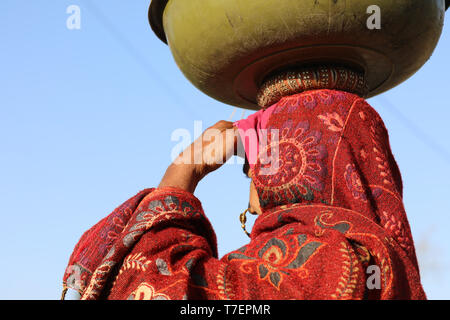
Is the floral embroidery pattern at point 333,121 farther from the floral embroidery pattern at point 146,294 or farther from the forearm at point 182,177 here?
the floral embroidery pattern at point 146,294

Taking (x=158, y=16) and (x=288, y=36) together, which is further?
(x=158, y=16)

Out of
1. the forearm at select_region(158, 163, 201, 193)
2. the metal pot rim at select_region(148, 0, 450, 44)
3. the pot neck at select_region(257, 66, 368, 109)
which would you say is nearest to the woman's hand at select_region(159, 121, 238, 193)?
the forearm at select_region(158, 163, 201, 193)

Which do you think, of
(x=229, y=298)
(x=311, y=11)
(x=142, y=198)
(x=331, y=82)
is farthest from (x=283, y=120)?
(x=229, y=298)

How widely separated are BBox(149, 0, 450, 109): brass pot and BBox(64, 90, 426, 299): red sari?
211 mm

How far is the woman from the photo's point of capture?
2.09 m

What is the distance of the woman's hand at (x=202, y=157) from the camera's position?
2.57m

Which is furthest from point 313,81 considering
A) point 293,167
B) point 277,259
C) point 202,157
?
point 277,259

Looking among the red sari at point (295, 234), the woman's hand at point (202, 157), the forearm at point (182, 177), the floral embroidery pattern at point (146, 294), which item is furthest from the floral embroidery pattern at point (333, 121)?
the floral embroidery pattern at point (146, 294)

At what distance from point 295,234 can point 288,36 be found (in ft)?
2.77

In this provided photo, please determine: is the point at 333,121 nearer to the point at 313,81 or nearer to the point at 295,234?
the point at 313,81

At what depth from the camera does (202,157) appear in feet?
8.77

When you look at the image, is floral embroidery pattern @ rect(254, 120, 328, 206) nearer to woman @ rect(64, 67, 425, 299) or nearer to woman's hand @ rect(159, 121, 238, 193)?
woman @ rect(64, 67, 425, 299)

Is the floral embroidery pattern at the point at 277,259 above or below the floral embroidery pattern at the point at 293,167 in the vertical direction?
below
